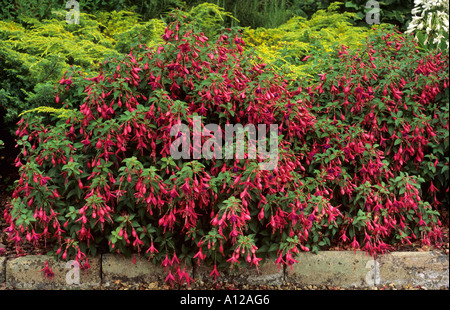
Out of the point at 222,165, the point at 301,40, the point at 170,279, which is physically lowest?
the point at 170,279

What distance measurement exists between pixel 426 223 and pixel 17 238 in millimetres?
2890

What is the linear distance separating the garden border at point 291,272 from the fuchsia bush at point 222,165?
101 mm

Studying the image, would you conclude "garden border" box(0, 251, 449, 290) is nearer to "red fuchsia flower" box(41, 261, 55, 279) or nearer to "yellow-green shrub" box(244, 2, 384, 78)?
"red fuchsia flower" box(41, 261, 55, 279)

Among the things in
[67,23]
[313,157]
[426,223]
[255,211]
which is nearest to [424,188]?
[426,223]

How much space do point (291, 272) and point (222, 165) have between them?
0.93 metres

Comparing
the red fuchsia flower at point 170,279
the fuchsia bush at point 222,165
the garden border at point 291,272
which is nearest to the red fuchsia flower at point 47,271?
the garden border at point 291,272

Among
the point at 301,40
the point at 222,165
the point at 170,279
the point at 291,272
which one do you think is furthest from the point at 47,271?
the point at 301,40

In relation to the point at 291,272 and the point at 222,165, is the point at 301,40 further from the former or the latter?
the point at 291,272

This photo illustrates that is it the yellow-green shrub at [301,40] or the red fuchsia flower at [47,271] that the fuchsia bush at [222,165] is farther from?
the yellow-green shrub at [301,40]

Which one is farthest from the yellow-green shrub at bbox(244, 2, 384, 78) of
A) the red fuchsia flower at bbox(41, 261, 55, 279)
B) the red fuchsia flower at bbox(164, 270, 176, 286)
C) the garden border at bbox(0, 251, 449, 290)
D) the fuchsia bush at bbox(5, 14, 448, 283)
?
the red fuchsia flower at bbox(41, 261, 55, 279)

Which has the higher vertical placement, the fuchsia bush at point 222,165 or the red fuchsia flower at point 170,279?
the fuchsia bush at point 222,165

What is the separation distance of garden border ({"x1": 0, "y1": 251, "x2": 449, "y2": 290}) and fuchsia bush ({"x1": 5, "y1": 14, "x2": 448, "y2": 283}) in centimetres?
10

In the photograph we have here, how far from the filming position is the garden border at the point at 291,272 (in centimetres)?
347

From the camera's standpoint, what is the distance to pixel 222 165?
3.30 meters
